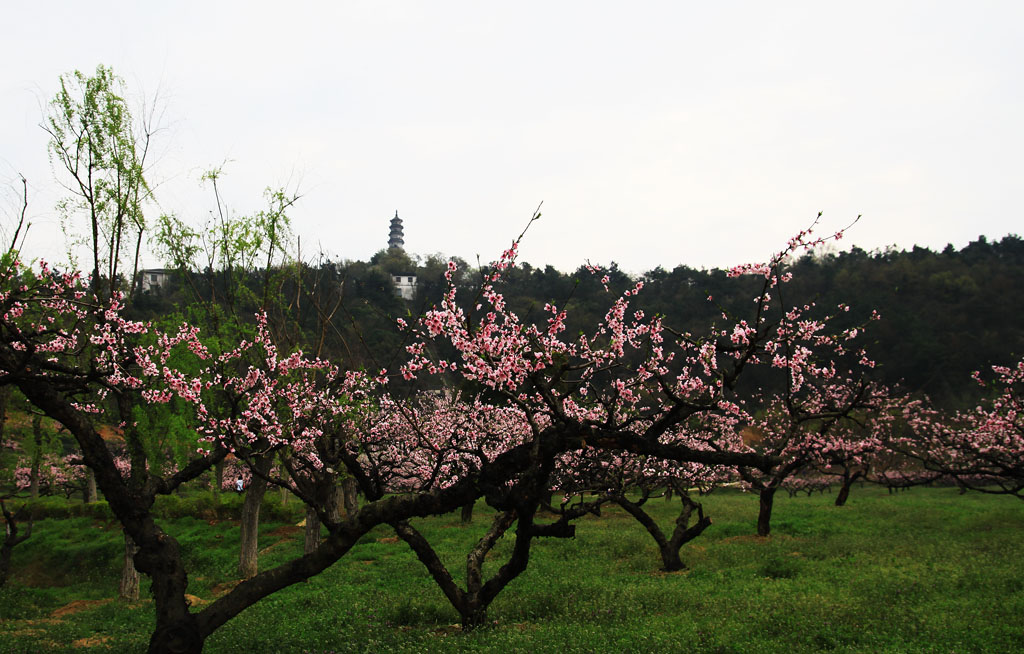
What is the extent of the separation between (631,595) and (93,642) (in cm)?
1068

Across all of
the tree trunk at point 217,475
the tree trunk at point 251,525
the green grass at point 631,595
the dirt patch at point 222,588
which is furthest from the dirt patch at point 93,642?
the tree trunk at point 217,475

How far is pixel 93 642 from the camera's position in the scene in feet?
41.4

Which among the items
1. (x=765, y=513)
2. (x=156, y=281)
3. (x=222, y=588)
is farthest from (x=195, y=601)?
(x=156, y=281)

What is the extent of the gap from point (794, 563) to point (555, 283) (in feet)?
269

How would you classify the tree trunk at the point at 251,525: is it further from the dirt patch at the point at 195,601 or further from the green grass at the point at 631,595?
the dirt patch at the point at 195,601

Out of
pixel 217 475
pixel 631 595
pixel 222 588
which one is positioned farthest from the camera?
pixel 217 475

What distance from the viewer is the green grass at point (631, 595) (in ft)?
34.9

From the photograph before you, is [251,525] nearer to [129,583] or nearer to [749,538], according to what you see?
[129,583]

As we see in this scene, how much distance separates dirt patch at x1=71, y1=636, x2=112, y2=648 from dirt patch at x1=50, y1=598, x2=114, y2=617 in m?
5.87

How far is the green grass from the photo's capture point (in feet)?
34.9

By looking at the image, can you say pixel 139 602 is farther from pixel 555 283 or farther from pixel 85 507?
pixel 555 283

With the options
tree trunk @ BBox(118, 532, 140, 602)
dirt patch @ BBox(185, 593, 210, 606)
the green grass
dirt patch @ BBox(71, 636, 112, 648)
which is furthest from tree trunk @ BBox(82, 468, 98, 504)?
dirt patch @ BBox(71, 636, 112, 648)

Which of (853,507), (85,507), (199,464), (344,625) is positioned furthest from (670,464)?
(85,507)

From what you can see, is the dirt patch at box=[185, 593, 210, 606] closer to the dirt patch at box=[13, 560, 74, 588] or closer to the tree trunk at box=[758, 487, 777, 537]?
the dirt patch at box=[13, 560, 74, 588]
